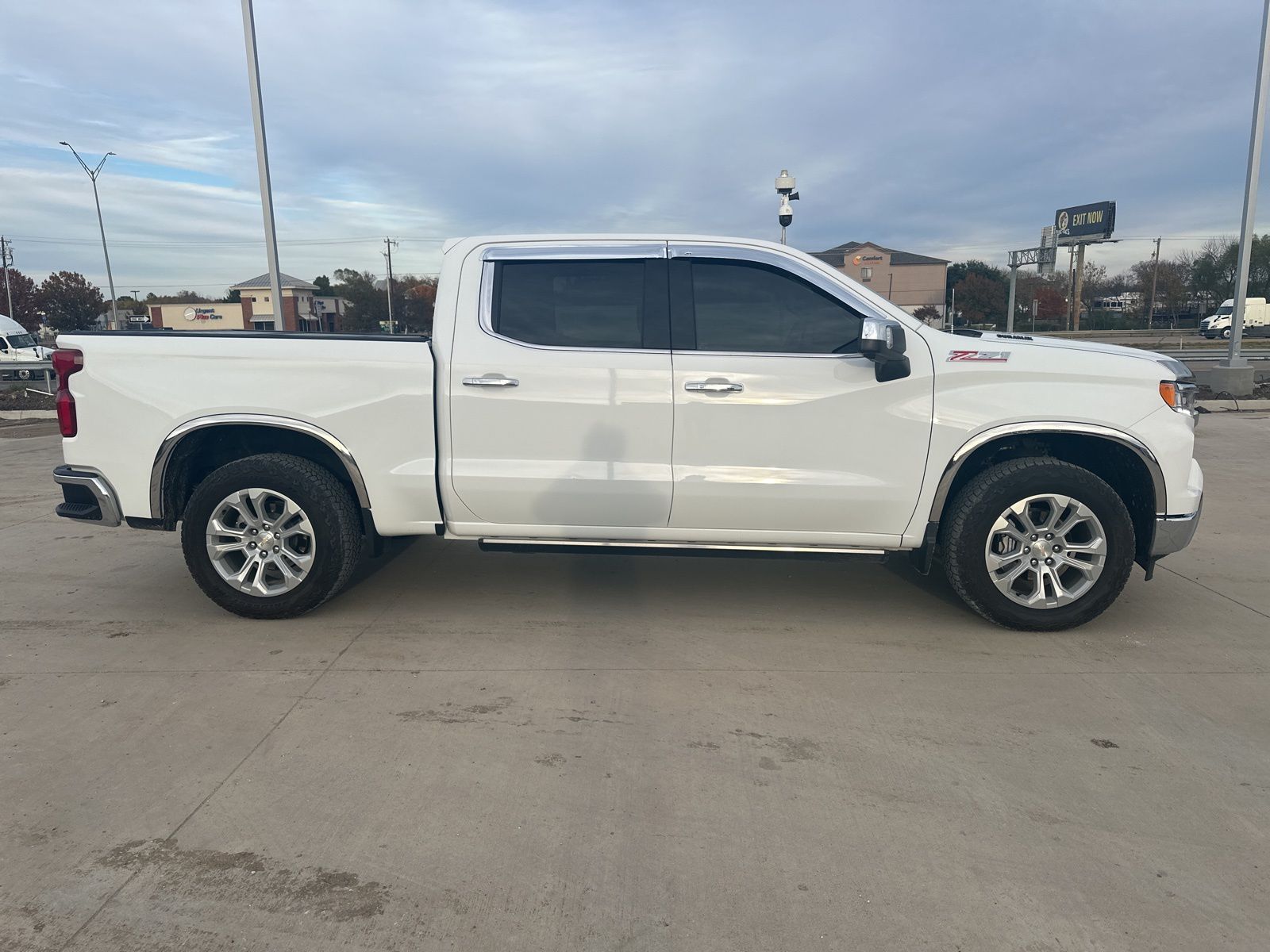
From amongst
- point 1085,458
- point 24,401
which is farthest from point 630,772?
point 24,401

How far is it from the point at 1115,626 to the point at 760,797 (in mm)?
2733

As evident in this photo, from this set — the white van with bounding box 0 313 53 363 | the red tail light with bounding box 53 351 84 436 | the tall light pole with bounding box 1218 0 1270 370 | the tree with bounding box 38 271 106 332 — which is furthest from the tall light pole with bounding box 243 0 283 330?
the tree with bounding box 38 271 106 332

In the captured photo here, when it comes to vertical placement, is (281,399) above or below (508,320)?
below

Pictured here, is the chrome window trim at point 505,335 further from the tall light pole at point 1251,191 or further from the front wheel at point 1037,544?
the tall light pole at point 1251,191

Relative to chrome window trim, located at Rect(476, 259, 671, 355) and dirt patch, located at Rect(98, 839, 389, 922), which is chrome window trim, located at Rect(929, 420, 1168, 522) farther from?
dirt patch, located at Rect(98, 839, 389, 922)

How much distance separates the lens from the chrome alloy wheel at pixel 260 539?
14.8 feet

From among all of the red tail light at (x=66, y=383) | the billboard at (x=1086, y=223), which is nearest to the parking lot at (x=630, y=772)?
the red tail light at (x=66, y=383)

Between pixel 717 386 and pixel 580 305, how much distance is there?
833mm

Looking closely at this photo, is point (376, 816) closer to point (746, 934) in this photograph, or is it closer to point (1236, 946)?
point (746, 934)

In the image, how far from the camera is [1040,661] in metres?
4.16

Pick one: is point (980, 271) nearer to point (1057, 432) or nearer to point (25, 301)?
point (1057, 432)

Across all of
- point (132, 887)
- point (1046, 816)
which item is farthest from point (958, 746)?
point (132, 887)

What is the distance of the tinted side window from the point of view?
4348 mm

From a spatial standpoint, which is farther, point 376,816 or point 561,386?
point 561,386
